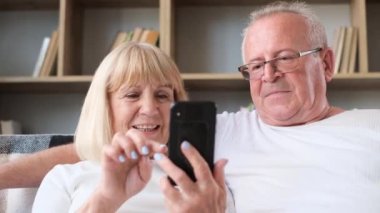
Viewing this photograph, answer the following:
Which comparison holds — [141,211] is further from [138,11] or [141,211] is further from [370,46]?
[370,46]

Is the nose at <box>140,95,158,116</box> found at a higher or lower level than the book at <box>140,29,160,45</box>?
lower

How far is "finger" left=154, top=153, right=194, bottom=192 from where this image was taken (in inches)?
27.5

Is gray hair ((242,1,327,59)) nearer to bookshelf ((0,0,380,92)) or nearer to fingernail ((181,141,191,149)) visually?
fingernail ((181,141,191,149))

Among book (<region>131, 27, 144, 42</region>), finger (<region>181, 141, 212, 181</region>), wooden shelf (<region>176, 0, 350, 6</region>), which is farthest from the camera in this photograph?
wooden shelf (<region>176, 0, 350, 6</region>)

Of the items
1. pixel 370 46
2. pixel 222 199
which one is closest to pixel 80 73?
pixel 370 46

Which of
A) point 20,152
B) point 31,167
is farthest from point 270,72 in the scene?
point 20,152

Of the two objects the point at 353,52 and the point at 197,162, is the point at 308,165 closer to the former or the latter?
the point at 197,162

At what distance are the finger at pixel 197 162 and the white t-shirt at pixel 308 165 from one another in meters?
0.48

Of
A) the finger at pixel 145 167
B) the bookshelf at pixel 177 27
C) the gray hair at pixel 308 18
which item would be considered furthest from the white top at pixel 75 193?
the bookshelf at pixel 177 27

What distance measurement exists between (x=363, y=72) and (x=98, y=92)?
1.28m

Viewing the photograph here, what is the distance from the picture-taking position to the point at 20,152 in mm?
1440

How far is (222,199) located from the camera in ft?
2.46

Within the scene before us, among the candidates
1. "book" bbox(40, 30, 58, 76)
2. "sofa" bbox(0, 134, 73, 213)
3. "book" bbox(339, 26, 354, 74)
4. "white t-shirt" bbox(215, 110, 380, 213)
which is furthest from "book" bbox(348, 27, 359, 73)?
"book" bbox(40, 30, 58, 76)

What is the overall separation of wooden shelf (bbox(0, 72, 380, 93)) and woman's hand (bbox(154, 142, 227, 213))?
129cm
